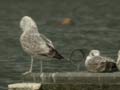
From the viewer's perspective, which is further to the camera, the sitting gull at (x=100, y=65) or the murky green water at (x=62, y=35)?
the murky green water at (x=62, y=35)

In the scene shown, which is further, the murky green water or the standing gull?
the murky green water

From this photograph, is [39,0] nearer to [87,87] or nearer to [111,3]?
[111,3]

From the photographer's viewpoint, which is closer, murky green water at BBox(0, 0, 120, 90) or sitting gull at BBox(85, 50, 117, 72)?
sitting gull at BBox(85, 50, 117, 72)

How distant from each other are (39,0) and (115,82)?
54.9m

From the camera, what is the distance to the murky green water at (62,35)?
21.1 m

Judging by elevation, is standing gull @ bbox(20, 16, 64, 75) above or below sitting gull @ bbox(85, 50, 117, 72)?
above

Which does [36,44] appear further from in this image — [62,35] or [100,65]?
[62,35]

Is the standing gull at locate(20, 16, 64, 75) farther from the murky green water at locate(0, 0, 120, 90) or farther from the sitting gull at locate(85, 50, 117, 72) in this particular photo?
the murky green water at locate(0, 0, 120, 90)

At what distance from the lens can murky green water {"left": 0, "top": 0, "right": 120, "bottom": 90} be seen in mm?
21084

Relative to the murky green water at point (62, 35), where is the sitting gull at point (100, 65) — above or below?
below

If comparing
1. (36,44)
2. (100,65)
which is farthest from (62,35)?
(100,65)

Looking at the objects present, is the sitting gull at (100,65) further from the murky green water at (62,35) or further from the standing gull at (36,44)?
the murky green water at (62,35)

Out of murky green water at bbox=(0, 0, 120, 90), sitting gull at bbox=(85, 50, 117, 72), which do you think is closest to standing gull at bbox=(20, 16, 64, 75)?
sitting gull at bbox=(85, 50, 117, 72)

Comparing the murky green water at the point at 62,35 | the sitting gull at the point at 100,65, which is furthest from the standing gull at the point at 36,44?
the murky green water at the point at 62,35
